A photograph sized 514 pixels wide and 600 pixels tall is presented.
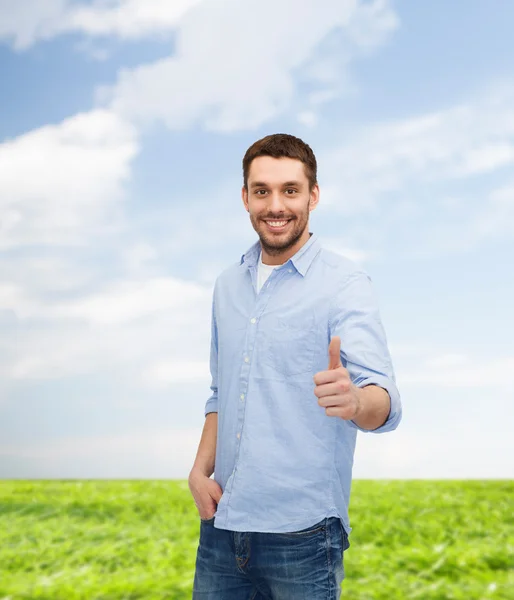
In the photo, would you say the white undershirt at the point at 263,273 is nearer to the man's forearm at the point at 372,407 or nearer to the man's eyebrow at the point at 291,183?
the man's eyebrow at the point at 291,183

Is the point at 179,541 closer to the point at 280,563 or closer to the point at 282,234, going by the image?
the point at 280,563

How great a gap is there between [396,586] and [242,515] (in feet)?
9.83

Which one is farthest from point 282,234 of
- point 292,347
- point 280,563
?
point 280,563

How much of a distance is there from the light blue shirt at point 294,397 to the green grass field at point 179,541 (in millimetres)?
2847

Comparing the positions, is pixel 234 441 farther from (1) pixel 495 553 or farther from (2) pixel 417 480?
(2) pixel 417 480

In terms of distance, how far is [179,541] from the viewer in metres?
4.99

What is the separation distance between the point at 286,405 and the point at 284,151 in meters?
0.66

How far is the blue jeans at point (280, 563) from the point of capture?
1.60 metres

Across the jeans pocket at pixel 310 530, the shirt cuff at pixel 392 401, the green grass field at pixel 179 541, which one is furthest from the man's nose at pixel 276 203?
the green grass field at pixel 179 541

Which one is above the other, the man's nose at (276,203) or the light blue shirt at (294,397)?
the man's nose at (276,203)

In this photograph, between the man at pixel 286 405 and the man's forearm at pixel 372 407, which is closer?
the man's forearm at pixel 372 407

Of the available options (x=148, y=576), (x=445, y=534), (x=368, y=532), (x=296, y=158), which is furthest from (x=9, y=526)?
(x=296, y=158)

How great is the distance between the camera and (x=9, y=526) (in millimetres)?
5527

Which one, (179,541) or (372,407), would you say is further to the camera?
(179,541)
